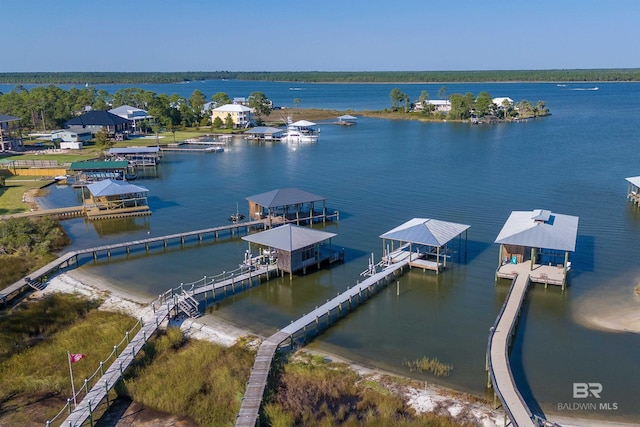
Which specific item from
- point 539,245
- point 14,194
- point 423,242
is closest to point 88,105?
point 14,194

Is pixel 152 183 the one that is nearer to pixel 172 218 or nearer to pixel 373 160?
pixel 172 218

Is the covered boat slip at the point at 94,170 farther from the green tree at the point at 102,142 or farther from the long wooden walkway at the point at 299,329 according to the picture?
the long wooden walkway at the point at 299,329

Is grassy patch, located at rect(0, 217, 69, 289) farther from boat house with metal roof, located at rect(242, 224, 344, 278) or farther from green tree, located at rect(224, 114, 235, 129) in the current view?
green tree, located at rect(224, 114, 235, 129)

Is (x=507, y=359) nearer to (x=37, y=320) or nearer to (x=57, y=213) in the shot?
(x=37, y=320)

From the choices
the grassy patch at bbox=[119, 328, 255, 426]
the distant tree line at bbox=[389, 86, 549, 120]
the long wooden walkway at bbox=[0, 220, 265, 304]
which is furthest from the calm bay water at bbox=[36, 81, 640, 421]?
the distant tree line at bbox=[389, 86, 549, 120]

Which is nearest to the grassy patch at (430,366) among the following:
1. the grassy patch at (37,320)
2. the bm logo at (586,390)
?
the bm logo at (586,390)

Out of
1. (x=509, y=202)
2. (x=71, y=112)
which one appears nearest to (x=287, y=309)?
(x=509, y=202)

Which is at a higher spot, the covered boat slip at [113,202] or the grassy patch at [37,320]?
the covered boat slip at [113,202]
